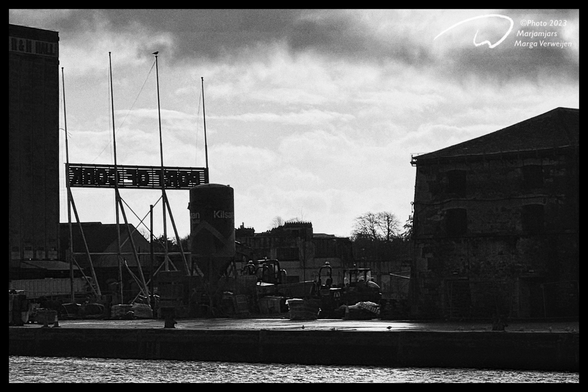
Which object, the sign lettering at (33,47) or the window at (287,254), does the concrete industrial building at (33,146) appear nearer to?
the sign lettering at (33,47)

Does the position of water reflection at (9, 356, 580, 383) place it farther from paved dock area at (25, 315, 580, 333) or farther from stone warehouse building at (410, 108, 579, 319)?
stone warehouse building at (410, 108, 579, 319)

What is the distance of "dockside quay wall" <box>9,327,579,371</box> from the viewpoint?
24625 millimetres

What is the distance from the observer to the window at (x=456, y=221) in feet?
135

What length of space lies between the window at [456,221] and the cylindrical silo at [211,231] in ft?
33.2

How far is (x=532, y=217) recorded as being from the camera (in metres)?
39.9

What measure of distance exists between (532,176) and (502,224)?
217 cm

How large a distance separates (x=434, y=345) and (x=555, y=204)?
14.8m

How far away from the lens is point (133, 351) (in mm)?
31672

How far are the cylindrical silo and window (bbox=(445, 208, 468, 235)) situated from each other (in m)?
10.1

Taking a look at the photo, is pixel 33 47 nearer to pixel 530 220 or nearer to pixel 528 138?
pixel 528 138

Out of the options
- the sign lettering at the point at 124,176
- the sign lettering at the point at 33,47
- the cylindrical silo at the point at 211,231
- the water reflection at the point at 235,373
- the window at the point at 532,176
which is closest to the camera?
the water reflection at the point at 235,373

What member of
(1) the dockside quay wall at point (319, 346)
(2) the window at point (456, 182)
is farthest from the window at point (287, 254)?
(1) the dockside quay wall at point (319, 346)

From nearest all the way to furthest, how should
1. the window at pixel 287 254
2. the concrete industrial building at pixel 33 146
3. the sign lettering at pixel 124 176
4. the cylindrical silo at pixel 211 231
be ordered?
1. the concrete industrial building at pixel 33 146
2. the cylindrical silo at pixel 211 231
3. the sign lettering at pixel 124 176
4. the window at pixel 287 254

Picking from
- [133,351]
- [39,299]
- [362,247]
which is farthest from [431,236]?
[362,247]
